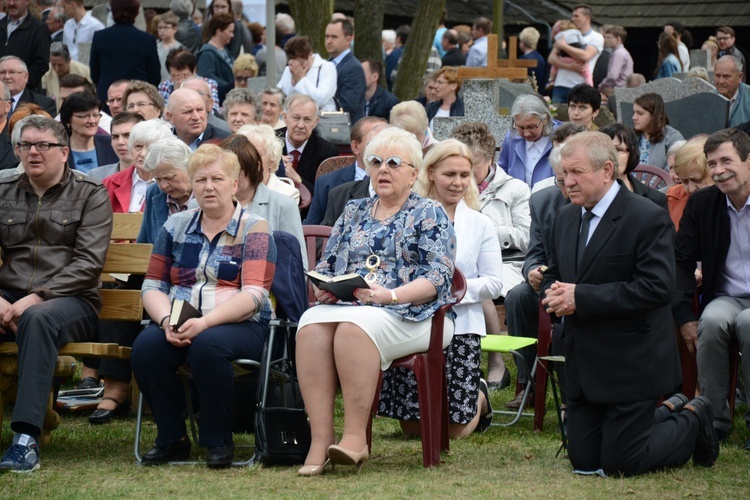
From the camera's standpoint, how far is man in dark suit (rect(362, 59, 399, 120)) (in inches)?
587

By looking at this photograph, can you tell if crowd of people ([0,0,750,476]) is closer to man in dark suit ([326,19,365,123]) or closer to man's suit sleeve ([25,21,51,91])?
man in dark suit ([326,19,365,123])

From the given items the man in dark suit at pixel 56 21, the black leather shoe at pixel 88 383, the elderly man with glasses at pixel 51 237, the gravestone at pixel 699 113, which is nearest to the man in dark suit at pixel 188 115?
the black leather shoe at pixel 88 383

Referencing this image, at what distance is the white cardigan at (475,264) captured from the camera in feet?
23.7

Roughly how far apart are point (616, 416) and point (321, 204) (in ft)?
12.5

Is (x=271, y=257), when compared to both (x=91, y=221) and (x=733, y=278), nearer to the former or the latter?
(x=91, y=221)

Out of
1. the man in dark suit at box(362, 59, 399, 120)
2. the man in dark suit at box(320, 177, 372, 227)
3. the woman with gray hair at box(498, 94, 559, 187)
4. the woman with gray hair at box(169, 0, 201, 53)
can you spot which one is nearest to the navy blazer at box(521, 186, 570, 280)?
the man in dark suit at box(320, 177, 372, 227)

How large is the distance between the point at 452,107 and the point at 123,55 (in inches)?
147

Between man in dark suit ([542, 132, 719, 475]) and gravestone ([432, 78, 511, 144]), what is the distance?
6936 mm

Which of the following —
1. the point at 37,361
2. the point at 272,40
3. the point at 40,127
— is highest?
the point at 272,40

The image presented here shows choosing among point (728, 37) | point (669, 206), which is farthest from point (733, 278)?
point (728, 37)

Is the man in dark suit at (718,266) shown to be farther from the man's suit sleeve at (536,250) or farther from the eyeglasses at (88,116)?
the eyeglasses at (88,116)

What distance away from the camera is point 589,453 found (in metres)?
6.07

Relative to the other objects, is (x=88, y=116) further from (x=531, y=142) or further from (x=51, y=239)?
(x=531, y=142)

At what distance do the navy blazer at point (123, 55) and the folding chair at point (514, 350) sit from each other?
7.03m
